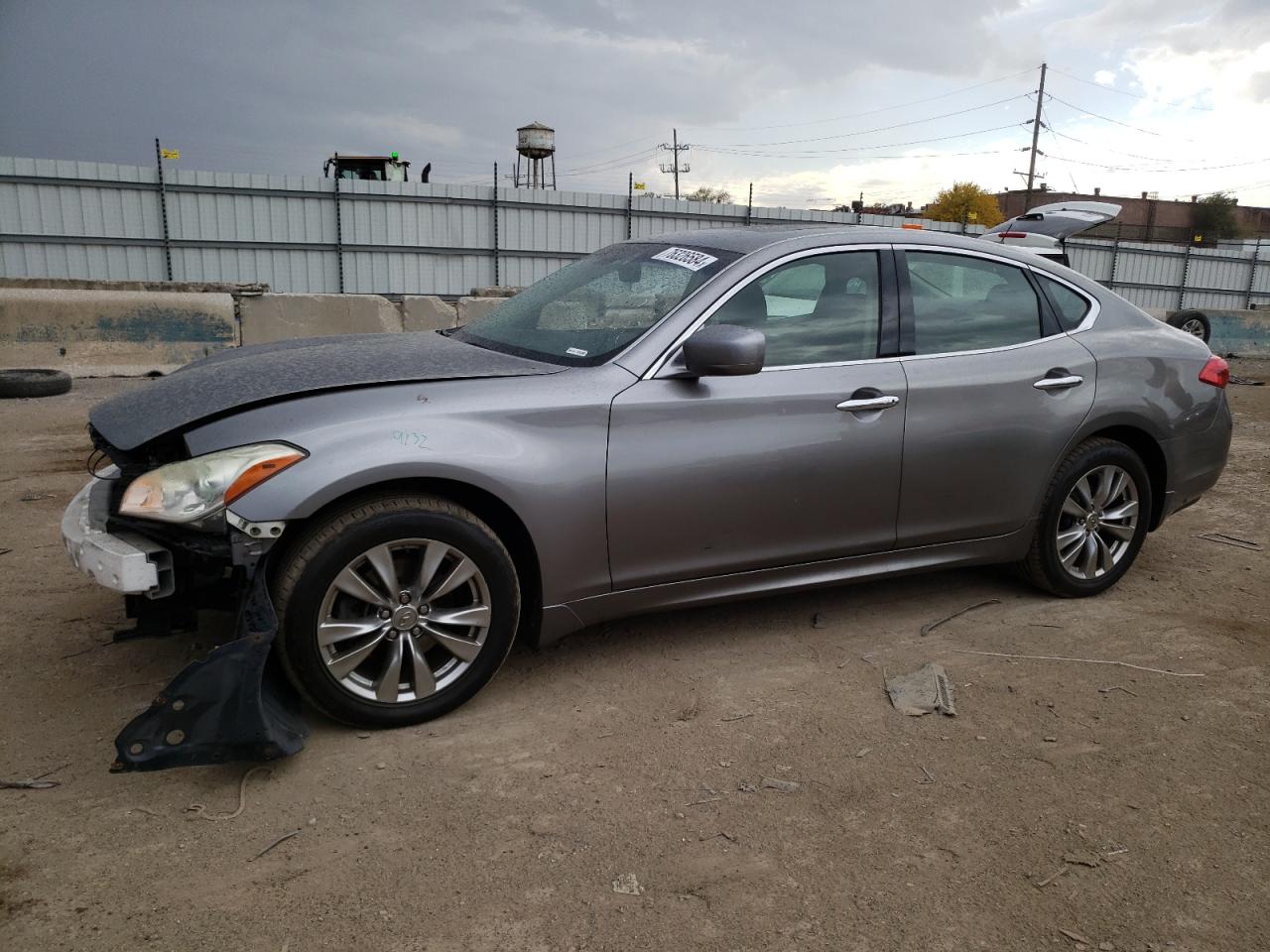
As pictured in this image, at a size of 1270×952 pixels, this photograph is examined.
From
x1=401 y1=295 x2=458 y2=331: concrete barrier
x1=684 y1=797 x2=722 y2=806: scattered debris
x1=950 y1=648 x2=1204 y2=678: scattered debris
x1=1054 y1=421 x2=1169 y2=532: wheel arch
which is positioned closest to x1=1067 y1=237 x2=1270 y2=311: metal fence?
x1=401 y1=295 x2=458 y2=331: concrete barrier

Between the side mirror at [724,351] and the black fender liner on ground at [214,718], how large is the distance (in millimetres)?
1593

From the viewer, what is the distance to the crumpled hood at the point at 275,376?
9.66 ft

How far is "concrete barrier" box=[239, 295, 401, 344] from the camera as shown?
455 inches

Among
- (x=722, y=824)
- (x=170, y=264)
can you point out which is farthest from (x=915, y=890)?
(x=170, y=264)

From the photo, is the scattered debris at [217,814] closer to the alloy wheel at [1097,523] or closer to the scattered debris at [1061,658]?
the scattered debris at [1061,658]

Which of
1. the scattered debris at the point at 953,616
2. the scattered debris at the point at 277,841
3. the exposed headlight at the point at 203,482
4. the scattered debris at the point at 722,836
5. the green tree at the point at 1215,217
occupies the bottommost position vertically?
the scattered debris at the point at 722,836

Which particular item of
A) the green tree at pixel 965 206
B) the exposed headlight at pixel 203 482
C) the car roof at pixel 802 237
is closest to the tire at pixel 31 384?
the car roof at pixel 802 237

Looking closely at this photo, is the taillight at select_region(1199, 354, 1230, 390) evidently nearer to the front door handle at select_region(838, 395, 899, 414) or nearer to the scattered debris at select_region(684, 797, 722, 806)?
the front door handle at select_region(838, 395, 899, 414)

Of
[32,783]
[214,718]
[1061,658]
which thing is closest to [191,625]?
[214,718]

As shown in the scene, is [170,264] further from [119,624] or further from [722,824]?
[722,824]

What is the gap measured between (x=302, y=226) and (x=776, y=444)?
18445mm

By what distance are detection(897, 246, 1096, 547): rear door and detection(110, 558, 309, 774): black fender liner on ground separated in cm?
248

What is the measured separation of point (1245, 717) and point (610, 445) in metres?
2.48

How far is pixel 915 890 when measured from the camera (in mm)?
2389
